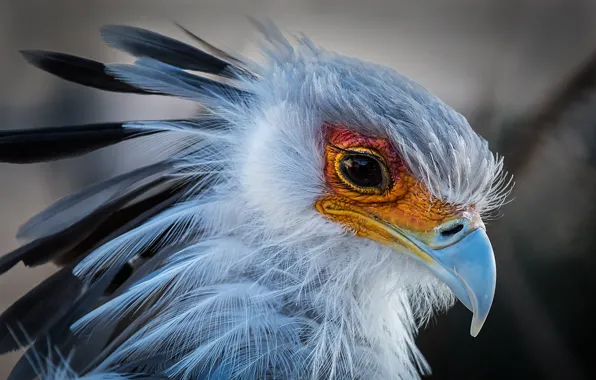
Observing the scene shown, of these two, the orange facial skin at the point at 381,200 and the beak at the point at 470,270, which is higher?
the orange facial skin at the point at 381,200

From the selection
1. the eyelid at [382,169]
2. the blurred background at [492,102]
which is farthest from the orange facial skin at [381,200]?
the blurred background at [492,102]

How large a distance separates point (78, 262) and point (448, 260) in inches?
15.9

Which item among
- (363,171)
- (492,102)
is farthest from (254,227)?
(492,102)

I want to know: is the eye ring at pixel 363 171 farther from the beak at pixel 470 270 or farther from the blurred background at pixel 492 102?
the blurred background at pixel 492 102

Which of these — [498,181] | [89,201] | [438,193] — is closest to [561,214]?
[498,181]

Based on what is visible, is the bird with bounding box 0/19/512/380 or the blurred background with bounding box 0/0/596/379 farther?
the blurred background with bounding box 0/0/596/379

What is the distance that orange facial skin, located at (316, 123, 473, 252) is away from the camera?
557mm

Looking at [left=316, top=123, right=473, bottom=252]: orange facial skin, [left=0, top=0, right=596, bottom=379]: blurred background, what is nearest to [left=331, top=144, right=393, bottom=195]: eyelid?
[left=316, top=123, right=473, bottom=252]: orange facial skin

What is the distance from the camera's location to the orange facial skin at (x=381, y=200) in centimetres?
56

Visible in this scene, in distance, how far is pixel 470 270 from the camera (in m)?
0.54

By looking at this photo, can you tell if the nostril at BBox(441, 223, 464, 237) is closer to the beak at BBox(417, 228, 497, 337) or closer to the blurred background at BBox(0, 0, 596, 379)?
the beak at BBox(417, 228, 497, 337)

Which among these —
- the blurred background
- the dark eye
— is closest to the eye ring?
the dark eye

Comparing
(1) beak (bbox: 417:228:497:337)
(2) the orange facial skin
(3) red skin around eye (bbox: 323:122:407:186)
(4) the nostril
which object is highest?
(3) red skin around eye (bbox: 323:122:407:186)

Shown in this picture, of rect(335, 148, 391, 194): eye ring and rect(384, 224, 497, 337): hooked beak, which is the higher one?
rect(335, 148, 391, 194): eye ring
